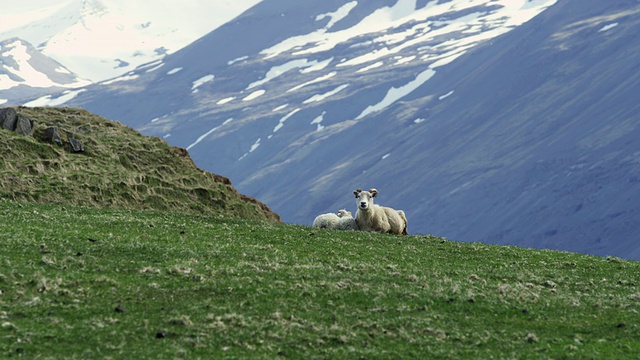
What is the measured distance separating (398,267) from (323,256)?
10.1 feet

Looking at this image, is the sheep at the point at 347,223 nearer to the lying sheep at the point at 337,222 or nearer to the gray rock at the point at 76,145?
the lying sheep at the point at 337,222

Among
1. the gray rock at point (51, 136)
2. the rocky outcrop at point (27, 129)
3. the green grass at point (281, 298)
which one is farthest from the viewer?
the gray rock at point (51, 136)

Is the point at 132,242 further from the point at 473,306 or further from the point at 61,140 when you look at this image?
the point at 61,140

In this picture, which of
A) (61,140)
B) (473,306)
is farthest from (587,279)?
(61,140)

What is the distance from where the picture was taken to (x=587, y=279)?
117 feet

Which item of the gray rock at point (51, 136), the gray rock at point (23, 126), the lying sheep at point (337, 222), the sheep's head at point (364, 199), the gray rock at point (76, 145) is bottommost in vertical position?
the lying sheep at point (337, 222)

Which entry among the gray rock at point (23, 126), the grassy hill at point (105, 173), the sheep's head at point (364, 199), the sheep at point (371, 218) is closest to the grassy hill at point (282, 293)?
the sheep's head at point (364, 199)

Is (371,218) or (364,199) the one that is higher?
(364,199)

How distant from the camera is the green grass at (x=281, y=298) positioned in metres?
23.6

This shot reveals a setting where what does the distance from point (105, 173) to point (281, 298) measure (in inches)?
1261

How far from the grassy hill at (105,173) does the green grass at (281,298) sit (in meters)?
12.8

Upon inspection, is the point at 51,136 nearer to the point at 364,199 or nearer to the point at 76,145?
the point at 76,145

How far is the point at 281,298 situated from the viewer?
2792 cm

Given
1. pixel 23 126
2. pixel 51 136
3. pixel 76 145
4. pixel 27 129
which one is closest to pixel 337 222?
pixel 76 145
